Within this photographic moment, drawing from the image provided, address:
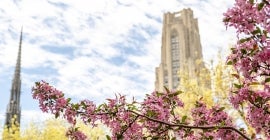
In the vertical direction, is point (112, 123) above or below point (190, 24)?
below

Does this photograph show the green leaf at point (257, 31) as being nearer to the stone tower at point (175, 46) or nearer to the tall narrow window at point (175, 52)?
the stone tower at point (175, 46)

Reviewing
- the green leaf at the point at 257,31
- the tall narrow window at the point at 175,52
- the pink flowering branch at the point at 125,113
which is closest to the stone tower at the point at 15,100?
the tall narrow window at the point at 175,52

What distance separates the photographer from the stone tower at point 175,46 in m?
116

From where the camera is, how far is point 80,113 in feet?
16.3

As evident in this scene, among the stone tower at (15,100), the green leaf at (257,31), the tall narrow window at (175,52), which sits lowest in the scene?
the green leaf at (257,31)

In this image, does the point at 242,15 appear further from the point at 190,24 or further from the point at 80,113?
the point at 190,24

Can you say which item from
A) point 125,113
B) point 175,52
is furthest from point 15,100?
point 125,113

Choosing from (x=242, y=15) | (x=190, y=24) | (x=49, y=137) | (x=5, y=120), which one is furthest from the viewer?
(x=190, y=24)

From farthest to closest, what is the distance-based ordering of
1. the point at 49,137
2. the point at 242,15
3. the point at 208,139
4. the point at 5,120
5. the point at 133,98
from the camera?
the point at 5,120 → the point at 49,137 → the point at 208,139 → the point at 133,98 → the point at 242,15

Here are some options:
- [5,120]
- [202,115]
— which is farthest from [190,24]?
[202,115]

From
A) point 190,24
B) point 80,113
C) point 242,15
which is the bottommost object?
point 80,113

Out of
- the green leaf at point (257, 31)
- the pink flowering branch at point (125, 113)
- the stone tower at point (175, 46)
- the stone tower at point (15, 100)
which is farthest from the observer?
the stone tower at point (175, 46)

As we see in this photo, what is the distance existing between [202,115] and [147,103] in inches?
46.4

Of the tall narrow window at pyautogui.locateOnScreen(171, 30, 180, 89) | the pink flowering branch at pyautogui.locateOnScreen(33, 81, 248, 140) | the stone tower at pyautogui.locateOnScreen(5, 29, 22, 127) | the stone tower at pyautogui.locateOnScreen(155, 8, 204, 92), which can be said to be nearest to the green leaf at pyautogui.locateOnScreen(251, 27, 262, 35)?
the pink flowering branch at pyautogui.locateOnScreen(33, 81, 248, 140)
